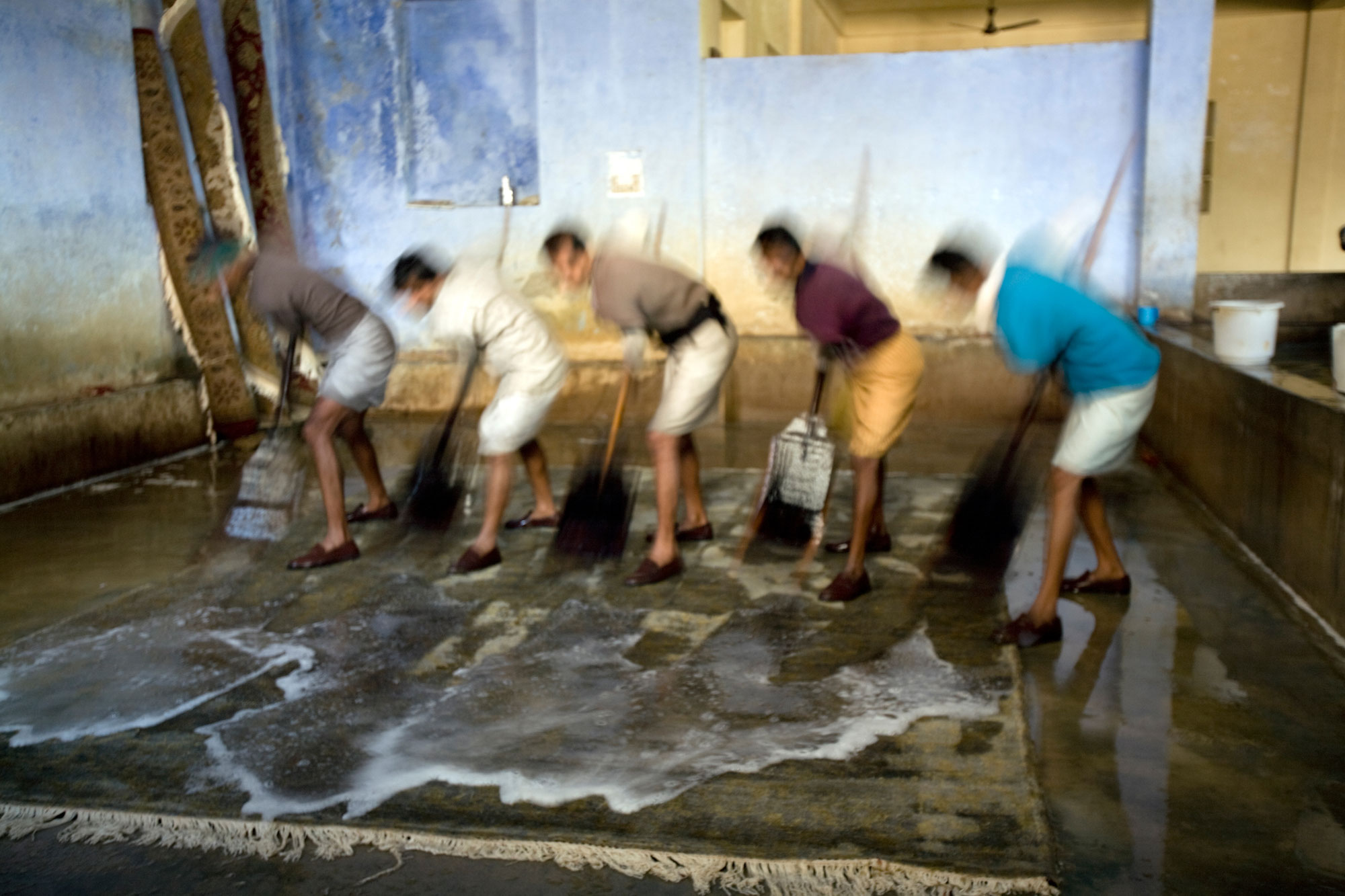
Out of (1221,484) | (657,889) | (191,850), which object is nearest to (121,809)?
(191,850)

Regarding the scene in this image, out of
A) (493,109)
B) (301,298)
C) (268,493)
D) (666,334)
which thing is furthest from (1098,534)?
(493,109)

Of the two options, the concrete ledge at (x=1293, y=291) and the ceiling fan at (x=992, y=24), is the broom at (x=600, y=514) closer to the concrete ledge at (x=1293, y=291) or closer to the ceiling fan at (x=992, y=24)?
the concrete ledge at (x=1293, y=291)

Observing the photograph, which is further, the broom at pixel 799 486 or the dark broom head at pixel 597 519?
the dark broom head at pixel 597 519

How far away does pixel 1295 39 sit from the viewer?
11.8 meters

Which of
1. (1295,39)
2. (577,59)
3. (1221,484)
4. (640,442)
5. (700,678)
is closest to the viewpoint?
(700,678)

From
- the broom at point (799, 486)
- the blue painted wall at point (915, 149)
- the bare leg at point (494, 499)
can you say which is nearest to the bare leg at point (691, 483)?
the broom at point (799, 486)

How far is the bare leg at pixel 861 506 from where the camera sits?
4.47m

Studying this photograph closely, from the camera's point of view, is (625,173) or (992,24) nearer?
(625,173)

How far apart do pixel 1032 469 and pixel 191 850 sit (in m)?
5.26

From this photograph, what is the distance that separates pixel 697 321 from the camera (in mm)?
4781

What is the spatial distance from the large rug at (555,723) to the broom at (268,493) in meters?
0.59

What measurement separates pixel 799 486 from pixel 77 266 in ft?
16.9

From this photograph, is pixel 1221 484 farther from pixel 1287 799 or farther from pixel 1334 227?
pixel 1334 227

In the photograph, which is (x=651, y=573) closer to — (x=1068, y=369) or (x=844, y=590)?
(x=844, y=590)
